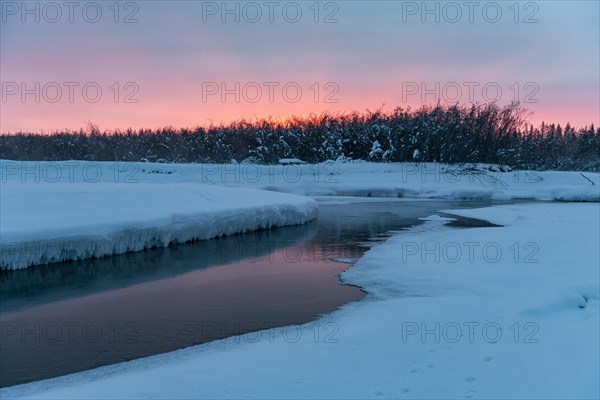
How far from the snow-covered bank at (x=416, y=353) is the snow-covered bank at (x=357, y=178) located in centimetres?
2677

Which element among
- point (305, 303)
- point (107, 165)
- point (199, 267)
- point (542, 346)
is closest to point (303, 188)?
point (107, 165)

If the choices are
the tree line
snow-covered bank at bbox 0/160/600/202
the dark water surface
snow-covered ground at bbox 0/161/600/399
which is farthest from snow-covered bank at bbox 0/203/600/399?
the tree line

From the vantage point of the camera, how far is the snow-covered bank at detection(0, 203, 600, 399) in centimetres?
436

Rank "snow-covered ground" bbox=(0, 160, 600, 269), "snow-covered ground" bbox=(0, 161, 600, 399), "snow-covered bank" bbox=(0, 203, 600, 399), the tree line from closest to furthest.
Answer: "snow-covered bank" bbox=(0, 203, 600, 399) → "snow-covered ground" bbox=(0, 161, 600, 399) → "snow-covered ground" bbox=(0, 160, 600, 269) → the tree line

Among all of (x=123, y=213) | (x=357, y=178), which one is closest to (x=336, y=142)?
(x=357, y=178)

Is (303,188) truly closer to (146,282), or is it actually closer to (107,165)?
(107,165)

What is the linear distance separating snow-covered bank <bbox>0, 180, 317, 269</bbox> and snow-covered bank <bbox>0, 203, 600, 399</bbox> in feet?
18.7

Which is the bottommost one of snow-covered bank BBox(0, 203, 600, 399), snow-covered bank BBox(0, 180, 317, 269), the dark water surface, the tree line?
the dark water surface

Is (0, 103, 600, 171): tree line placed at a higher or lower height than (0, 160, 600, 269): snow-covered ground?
higher

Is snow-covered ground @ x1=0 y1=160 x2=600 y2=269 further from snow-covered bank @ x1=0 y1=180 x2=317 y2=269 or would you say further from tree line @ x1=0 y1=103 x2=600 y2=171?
tree line @ x1=0 y1=103 x2=600 y2=171

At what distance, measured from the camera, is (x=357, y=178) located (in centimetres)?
4012

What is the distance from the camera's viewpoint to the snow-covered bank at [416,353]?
436 cm

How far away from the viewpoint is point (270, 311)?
7.32 m

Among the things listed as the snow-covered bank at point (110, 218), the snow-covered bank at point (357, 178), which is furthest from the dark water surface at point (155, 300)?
the snow-covered bank at point (357, 178)
